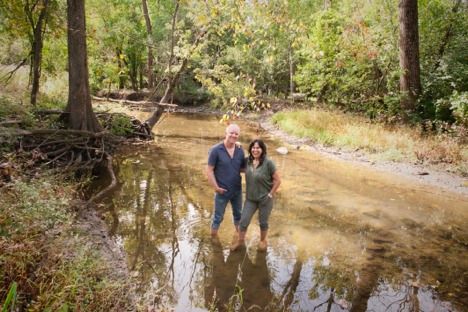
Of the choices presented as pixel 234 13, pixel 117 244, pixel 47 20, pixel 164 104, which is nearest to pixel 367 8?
pixel 164 104

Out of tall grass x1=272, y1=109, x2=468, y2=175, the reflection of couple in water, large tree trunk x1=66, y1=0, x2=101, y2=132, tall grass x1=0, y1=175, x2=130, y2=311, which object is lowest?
the reflection of couple in water

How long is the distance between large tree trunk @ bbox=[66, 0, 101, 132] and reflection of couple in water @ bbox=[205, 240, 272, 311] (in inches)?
279

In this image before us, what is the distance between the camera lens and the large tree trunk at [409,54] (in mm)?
14594

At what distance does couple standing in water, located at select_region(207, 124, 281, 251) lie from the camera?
6.15 meters

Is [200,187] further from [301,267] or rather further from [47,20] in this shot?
[47,20]

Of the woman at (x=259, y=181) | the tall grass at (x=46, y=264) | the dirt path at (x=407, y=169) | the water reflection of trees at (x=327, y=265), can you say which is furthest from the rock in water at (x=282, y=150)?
the tall grass at (x=46, y=264)

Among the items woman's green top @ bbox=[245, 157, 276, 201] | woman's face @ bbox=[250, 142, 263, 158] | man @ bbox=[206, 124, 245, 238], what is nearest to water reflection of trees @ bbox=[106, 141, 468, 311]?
man @ bbox=[206, 124, 245, 238]

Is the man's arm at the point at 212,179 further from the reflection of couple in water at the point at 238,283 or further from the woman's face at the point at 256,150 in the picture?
the reflection of couple in water at the point at 238,283

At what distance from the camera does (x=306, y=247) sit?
674 centimetres

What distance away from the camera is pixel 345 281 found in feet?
18.6

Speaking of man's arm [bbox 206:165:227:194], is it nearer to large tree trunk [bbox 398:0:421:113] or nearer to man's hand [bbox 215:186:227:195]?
man's hand [bbox 215:186:227:195]

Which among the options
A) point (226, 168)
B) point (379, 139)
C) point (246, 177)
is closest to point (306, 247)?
point (246, 177)

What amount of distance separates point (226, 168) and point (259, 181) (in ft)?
1.88

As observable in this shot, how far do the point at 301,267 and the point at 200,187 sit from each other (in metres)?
4.58
